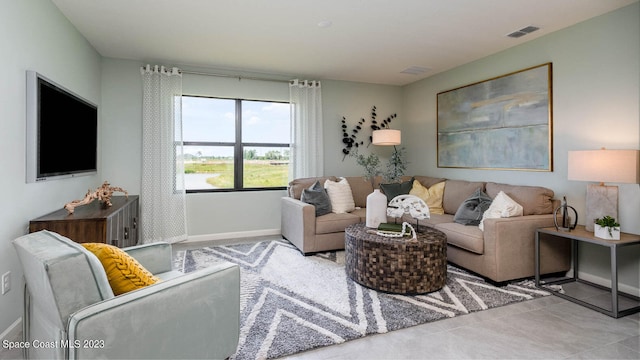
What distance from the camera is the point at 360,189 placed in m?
4.85

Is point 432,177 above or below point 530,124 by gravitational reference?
below

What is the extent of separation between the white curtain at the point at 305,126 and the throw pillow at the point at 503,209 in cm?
257

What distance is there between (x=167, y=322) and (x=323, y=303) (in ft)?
4.81

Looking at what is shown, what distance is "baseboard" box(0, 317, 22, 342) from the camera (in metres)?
2.02

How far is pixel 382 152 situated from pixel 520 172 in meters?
2.33

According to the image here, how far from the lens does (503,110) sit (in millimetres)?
3885

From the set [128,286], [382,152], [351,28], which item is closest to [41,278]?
[128,286]

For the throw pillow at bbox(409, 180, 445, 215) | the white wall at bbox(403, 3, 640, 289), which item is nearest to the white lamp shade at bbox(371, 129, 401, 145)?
the throw pillow at bbox(409, 180, 445, 215)

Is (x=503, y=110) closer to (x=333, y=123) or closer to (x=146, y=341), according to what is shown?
(x=333, y=123)

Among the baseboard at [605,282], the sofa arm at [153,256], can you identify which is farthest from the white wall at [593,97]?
the sofa arm at [153,256]

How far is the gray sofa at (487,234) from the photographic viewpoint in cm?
292

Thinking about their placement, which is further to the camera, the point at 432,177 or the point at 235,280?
the point at 432,177

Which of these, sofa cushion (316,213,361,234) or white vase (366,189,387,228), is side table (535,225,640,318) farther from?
sofa cushion (316,213,361,234)

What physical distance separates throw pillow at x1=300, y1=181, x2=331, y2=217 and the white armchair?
8.28 ft
